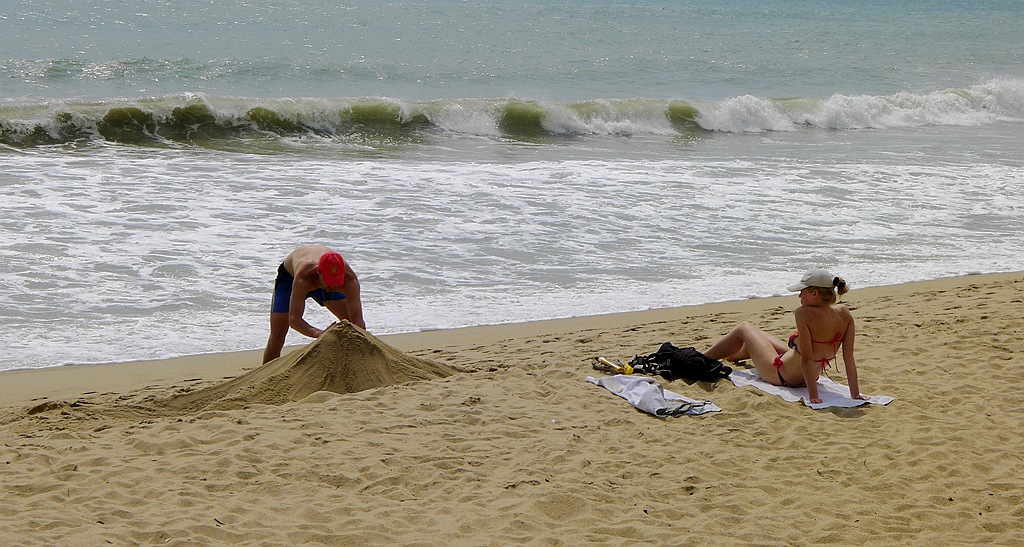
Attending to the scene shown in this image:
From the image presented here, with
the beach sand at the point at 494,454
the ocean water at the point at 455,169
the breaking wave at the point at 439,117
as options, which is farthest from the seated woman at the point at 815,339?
the breaking wave at the point at 439,117

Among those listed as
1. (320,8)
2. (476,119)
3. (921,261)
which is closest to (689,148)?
(476,119)

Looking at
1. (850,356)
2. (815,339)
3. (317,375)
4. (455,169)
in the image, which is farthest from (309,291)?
(455,169)

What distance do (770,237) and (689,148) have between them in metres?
7.48

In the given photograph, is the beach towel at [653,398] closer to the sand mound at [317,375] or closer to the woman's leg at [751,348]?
the woman's leg at [751,348]

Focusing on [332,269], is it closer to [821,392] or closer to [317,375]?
[317,375]

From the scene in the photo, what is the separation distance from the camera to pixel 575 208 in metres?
11.7

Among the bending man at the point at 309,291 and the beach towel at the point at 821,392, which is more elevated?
the bending man at the point at 309,291

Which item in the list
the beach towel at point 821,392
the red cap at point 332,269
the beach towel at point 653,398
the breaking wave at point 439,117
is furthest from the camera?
the breaking wave at point 439,117

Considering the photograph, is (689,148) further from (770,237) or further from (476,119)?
(770,237)

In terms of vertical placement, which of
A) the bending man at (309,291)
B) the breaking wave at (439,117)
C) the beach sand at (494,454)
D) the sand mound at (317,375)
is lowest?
the beach sand at (494,454)

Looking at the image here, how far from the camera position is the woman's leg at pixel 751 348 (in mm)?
6277

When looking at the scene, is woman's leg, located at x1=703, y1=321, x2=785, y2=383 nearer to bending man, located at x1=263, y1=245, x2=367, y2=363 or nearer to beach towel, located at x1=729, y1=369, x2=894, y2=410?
beach towel, located at x1=729, y1=369, x2=894, y2=410

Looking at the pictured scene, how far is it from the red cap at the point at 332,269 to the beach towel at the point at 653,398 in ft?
5.87

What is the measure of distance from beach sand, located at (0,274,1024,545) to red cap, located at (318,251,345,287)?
41cm
